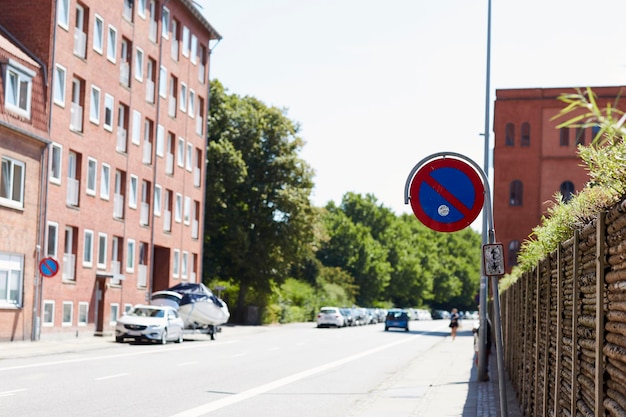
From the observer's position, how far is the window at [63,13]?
3754 cm

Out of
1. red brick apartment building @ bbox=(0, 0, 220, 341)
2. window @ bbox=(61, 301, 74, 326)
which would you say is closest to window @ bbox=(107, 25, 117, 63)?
red brick apartment building @ bbox=(0, 0, 220, 341)

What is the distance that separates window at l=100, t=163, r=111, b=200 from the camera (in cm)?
4256

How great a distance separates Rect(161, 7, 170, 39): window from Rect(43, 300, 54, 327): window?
1821 cm

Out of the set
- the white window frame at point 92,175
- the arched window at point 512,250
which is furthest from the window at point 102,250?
the arched window at point 512,250

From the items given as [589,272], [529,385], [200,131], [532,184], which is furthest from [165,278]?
[589,272]

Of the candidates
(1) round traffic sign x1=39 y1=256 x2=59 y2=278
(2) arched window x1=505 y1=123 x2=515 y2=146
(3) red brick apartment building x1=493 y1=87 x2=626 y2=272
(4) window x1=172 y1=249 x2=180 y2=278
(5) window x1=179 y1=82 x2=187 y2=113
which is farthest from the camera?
(2) arched window x1=505 y1=123 x2=515 y2=146

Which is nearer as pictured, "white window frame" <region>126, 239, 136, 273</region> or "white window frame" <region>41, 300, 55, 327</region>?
"white window frame" <region>41, 300, 55, 327</region>

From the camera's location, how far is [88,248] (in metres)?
41.2

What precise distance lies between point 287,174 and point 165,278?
15.6m

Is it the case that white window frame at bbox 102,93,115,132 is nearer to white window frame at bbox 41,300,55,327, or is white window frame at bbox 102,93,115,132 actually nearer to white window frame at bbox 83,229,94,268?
white window frame at bbox 83,229,94,268

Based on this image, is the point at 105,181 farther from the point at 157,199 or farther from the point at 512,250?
the point at 512,250

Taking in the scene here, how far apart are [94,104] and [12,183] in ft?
28.5

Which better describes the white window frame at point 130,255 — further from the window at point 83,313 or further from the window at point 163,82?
the window at point 163,82

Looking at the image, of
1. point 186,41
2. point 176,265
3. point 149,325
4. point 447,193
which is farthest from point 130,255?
point 447,193
